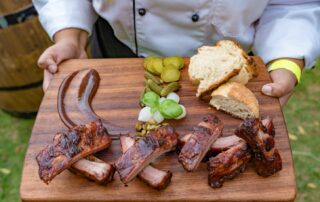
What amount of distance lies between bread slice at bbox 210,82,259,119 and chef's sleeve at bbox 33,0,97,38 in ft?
2.07

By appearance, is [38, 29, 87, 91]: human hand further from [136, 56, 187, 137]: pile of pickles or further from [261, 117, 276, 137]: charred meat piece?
[261, 117, 276, 137]: charred meat piece

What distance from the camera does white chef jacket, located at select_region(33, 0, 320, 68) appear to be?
4.55ft

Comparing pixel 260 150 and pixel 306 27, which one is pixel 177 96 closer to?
pixel 260 150

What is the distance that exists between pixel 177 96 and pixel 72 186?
1.46 feet

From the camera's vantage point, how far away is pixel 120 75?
1429mm

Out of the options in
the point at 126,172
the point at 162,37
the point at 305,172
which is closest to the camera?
the point at 126,172

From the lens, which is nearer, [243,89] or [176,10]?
[243,89]

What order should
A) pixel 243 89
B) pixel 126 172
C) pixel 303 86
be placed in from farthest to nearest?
1. pixel 303 86
2. pixel 243 89
3. pixel 126 172

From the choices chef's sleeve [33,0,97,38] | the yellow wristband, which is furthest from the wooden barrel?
the yellow wristband

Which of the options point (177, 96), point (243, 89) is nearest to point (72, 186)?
point (177, 96)

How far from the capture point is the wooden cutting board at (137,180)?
1.06m

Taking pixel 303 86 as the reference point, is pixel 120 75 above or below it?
above

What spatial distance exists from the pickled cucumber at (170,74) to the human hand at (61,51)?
14.9 inches

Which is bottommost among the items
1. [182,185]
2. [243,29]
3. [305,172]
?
[305,172]
